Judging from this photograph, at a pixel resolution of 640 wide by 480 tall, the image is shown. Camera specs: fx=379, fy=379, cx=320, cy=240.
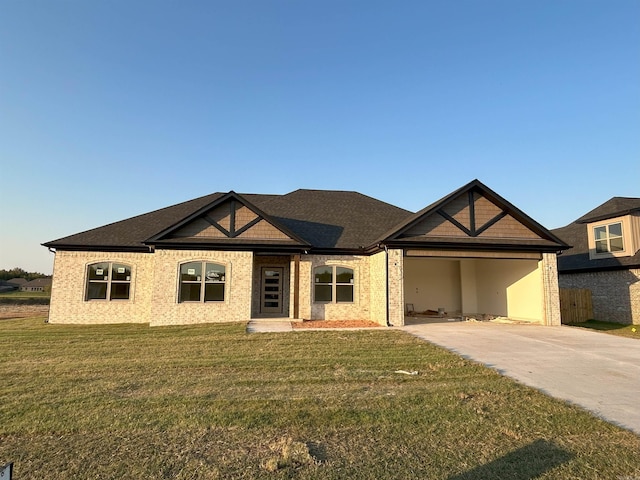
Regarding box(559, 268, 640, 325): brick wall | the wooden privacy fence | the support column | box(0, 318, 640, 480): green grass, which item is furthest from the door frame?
box(559, 268, 640, 325): brick wall

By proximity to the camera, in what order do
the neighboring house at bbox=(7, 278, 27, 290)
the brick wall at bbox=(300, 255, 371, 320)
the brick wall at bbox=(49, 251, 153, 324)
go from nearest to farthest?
the brick wall at bbox=(49, 251, 153, 324) < the brick wall at bbox=(300, 255, 371, 320) < the neighboring house at bbox=(7, 278, 27, 290)

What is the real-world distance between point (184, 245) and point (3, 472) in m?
13.8

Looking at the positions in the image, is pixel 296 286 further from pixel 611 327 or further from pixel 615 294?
pixel 615 294

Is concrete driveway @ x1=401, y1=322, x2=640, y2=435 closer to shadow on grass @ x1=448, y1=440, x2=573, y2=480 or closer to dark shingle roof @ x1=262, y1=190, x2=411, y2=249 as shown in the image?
shadow on grass @ x1=448, y1=440, x2=573, y2=480

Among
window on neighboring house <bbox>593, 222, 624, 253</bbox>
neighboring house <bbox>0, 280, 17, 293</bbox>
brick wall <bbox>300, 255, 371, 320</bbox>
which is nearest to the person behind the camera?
brick wall <bbox>300, 255, 371, 320</bbox>

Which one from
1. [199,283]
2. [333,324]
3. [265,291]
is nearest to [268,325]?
[333,324]

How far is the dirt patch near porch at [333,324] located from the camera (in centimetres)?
1440

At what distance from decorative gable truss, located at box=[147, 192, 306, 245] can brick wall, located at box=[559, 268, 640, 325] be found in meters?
15.2

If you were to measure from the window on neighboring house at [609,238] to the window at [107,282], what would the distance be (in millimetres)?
23112

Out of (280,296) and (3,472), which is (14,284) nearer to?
(280,296)

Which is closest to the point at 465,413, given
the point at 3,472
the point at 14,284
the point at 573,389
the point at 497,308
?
the point at 573,389

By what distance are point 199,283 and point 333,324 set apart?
18.7 ft

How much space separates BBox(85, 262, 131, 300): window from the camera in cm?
1656

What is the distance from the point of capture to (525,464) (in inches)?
156
